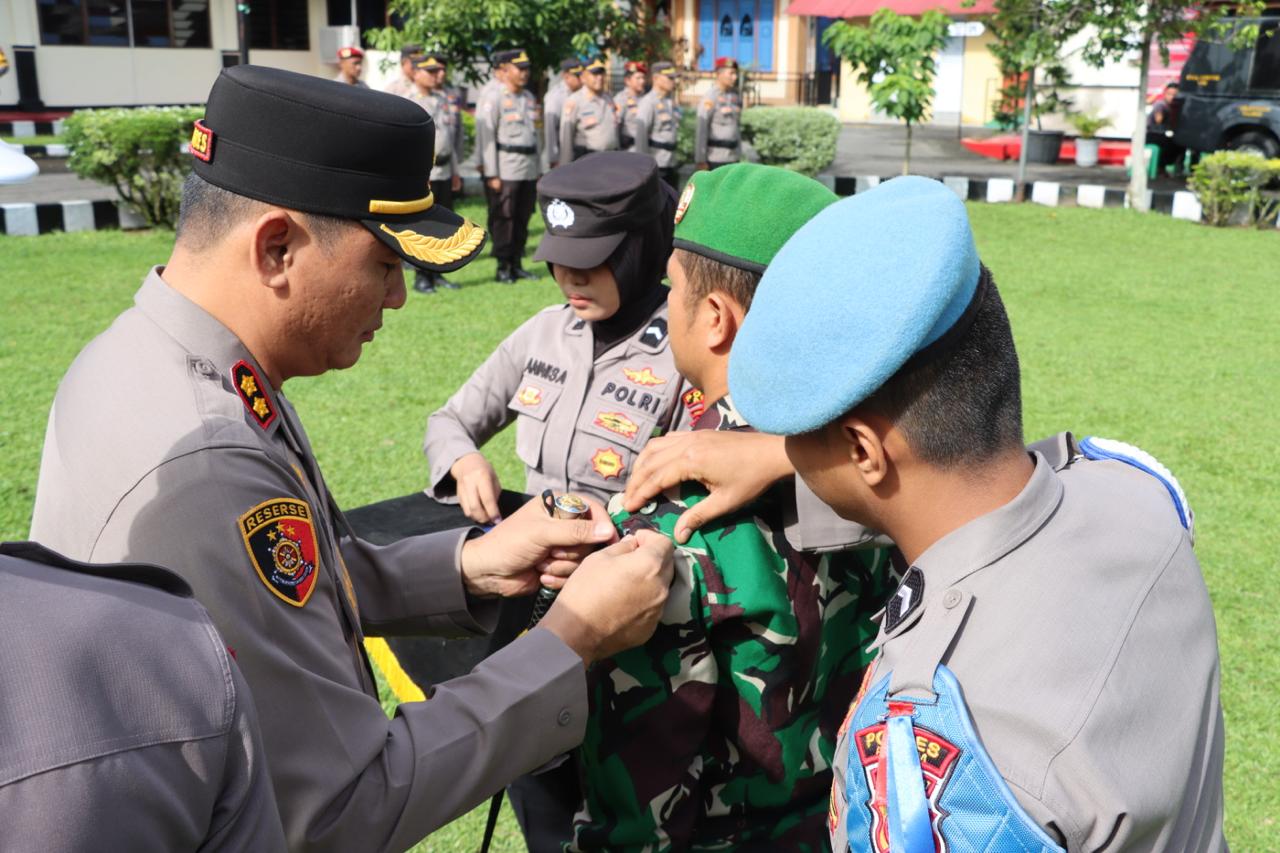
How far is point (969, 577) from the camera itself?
4.11 ft

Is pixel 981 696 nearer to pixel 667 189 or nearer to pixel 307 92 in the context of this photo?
pixel 307 92

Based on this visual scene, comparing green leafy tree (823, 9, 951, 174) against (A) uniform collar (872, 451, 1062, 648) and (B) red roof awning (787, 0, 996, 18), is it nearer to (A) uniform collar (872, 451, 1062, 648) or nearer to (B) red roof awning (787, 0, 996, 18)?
(B) red roof awning (787, 0, 996, 18)

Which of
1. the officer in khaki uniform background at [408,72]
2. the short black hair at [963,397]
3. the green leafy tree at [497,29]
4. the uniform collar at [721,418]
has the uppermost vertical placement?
the green leafy tree at [497,29]

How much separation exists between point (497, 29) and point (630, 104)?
193 centimetres

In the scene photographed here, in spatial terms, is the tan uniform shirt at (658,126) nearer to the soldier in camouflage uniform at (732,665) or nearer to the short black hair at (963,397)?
the soldier in camouflage uniform at (732,665)

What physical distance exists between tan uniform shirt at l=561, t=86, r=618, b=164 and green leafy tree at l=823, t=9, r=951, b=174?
11.9ft

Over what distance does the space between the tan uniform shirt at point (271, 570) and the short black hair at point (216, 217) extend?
0.29 feet

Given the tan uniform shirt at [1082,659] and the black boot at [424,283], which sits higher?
the tan uniform shirt at [1082,659]

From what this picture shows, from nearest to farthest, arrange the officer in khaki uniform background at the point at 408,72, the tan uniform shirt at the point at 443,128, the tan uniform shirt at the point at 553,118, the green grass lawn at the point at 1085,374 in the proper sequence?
the green grass lawn at the point at 1085,374
the tan uniform shirt at the point at 443,128
the officer in khaki uniform background at the point at 408,72
the tan uniform shirt at the point at 553,118

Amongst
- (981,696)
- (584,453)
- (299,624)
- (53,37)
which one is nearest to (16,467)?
(584,453)

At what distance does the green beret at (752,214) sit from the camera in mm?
1868

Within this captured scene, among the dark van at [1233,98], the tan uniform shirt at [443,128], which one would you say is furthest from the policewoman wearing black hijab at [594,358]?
the dark van at [1233,98]

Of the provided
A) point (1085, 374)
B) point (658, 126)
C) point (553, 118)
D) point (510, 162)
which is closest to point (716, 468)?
point (1085, 374)

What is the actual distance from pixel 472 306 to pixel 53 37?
1688 cm
